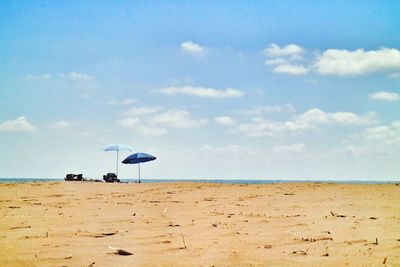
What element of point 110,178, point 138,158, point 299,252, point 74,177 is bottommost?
point 299,252

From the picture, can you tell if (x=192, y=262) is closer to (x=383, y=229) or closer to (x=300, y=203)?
(x=383, y=229)

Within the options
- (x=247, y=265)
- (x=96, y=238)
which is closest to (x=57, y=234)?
(x=96, y=238)

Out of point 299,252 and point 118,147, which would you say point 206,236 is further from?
point 118,147

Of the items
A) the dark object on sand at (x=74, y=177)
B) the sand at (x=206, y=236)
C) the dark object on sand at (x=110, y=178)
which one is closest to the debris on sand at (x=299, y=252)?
the sand at (x=206, y=236)

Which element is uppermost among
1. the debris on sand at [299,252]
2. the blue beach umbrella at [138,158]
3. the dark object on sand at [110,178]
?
the blue beach umbrella at [138,158]

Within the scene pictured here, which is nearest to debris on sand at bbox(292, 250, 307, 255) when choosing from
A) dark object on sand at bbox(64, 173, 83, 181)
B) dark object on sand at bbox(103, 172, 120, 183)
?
dark object on sand at bbox(64, 173, 83, 181)

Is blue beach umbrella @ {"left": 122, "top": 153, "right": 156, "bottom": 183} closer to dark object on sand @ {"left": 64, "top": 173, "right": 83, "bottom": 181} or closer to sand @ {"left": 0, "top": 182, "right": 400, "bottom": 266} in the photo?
A: dark object on sand @ {"left": 64, "top": 173, "right": 83, "bottom": 181}

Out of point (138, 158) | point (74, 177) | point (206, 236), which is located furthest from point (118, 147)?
point (206, 236)

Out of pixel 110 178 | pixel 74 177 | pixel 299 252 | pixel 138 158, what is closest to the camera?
pixel 299 252

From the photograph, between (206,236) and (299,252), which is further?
(206,236)

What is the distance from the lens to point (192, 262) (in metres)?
4.03

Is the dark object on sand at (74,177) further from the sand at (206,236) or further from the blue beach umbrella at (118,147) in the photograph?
the sand at (206,236)

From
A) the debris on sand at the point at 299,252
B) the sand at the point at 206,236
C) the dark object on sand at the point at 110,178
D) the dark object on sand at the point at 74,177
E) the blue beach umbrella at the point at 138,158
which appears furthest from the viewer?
the blue beach umbrella at the point at 138,158

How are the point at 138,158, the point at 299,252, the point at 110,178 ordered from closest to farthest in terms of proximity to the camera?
the point at 299,252
the point at 110,178
the point at 138,158
